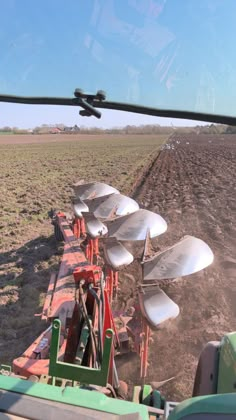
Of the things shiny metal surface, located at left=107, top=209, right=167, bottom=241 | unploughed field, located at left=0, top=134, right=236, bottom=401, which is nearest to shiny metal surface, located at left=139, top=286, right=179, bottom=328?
unploughed field, located at left=0, top=134, right=236, bottom=401

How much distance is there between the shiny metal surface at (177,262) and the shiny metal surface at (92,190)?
2627mm

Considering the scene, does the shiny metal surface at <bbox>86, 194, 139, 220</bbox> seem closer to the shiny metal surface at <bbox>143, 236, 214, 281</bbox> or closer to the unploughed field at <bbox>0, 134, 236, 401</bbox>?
the unploughed field at <bbox>0, 134, 236, 401</bbox>

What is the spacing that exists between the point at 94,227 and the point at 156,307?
1.99m

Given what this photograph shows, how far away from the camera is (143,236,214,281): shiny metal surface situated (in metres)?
3.60

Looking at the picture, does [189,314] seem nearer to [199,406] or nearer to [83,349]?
[83,349]

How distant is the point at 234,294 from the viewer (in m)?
5.13

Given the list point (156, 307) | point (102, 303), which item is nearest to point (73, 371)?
point (102, 303)

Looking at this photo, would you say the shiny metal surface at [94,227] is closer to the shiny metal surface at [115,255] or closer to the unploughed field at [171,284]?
the shiny metal surface at [115,255]

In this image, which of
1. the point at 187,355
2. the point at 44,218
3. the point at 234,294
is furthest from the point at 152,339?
the point at 44,218

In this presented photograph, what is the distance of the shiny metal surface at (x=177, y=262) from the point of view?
11.8ft

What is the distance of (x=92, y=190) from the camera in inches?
266

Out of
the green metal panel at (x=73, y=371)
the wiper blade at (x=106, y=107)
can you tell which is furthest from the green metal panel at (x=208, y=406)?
the wiper blade at (x=106, y=107)

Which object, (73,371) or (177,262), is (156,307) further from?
(73,371)

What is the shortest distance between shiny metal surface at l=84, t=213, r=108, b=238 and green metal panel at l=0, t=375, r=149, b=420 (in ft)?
12.3
